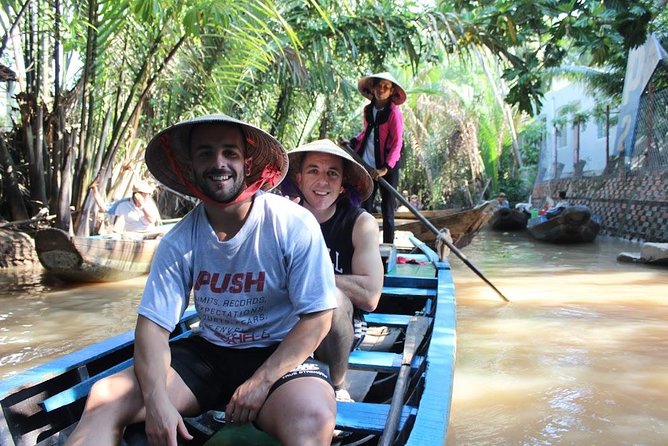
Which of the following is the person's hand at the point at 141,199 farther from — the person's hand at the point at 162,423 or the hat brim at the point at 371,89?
the person's hand at the point at 162,423

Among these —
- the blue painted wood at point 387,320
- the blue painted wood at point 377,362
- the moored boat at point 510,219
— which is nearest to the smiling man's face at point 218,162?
the blue painted wood at point 377,362

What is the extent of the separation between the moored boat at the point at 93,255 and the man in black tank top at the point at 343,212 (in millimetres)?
4606

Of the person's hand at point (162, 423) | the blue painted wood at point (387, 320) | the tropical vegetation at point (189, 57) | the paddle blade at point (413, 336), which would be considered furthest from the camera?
the tropical vegetation at point (189, 57)

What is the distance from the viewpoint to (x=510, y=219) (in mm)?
16344

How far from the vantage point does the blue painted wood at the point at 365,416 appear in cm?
170

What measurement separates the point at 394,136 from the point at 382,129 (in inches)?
4.4

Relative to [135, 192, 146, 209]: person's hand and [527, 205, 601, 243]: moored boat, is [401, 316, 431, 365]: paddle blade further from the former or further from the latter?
[527, 205, 601, 243]: moored boat

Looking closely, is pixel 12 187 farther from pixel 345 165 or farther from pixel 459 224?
pixel 345 165

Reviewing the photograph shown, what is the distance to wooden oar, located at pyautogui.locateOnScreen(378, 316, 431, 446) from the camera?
Answer: 1669 millimetres

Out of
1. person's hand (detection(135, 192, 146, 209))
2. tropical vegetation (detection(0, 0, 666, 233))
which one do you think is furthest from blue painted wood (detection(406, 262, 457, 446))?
person's hand (detection(135, 192, 146, 209))

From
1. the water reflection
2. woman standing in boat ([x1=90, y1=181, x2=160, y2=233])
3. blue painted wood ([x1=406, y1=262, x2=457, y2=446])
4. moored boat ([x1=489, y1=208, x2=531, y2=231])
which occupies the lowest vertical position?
the water reflection

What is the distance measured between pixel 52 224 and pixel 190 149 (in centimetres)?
722

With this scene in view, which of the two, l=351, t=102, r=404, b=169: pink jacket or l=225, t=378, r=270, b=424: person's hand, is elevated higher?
l=351, t=102, r=404, b=169: pink jacket

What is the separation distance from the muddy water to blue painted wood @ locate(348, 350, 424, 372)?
83cm
